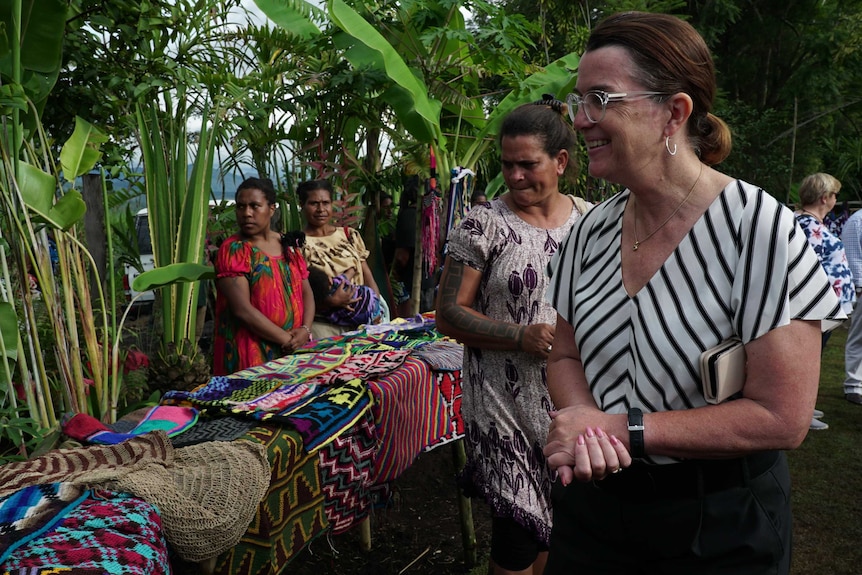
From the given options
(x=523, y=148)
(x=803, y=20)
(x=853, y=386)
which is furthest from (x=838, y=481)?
(x=803, y=20)

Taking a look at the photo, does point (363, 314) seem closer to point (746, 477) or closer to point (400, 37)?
point (400, 37)

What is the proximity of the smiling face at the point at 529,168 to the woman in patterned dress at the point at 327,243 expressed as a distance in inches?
85.1

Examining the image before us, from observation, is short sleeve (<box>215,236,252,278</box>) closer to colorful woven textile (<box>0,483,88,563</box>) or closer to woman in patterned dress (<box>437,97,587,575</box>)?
woman in patterned dress (<box>437,97,587,575</box>)

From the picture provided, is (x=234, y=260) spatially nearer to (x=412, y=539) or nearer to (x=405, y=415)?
(x=405, y=415)

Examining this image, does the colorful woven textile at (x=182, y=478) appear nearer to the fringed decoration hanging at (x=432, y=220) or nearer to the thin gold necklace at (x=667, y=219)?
the thin gold necklace at (x=667, y=219)

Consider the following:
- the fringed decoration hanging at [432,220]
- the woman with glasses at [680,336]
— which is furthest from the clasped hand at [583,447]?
the fringed decoration hanging at [432,220]

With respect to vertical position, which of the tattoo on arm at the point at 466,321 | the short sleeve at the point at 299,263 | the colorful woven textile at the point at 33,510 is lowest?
the colorful woven textile at the point at 33,510

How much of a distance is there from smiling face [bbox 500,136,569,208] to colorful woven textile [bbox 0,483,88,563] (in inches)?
64.5

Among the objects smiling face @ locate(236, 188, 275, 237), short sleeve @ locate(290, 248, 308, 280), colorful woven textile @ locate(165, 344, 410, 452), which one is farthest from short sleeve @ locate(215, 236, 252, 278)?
colorful woven textile @ locate(165, 344, 410, 452)

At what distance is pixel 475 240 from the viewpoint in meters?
2.66

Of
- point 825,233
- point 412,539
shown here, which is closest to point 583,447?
point 412,539

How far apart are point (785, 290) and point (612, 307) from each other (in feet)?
1.15

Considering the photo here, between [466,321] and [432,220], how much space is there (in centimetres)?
347

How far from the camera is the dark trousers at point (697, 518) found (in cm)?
144
